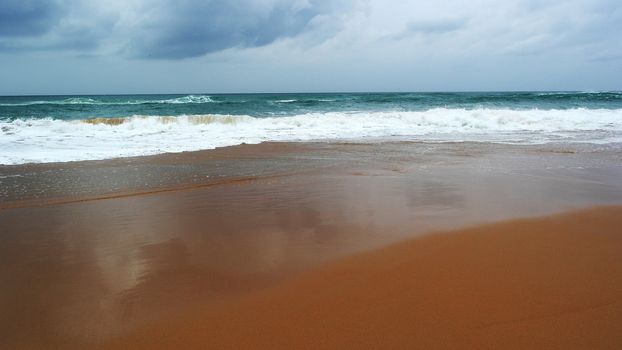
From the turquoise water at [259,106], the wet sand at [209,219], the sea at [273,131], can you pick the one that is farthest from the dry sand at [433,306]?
the turquoise water at [259,106]

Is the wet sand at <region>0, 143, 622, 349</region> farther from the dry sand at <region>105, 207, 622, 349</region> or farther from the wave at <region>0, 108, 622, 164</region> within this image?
the wave at <region>0, 108, 622, 164</region>

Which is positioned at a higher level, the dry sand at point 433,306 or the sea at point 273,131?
the sea at point 273,131

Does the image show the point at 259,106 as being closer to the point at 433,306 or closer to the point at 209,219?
the point at 209,219

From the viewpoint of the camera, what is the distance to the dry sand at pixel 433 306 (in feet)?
7.44

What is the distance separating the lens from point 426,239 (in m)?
3.78

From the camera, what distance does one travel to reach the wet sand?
2682mm

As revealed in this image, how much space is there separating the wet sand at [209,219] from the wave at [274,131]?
2.59m

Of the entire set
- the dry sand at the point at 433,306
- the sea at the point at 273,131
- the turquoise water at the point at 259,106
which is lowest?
the dry sand at the point at 433,306

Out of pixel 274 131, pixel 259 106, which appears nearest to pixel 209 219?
pixel 274 131

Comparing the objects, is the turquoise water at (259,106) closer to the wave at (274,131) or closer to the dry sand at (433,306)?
the wave at (274,131)

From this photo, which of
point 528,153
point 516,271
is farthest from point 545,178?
point 516,271

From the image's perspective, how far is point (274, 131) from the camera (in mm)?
15750

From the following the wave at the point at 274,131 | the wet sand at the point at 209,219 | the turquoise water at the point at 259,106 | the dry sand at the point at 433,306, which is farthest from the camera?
the turquoise water at the point at 259,106

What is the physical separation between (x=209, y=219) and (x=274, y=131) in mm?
11494
